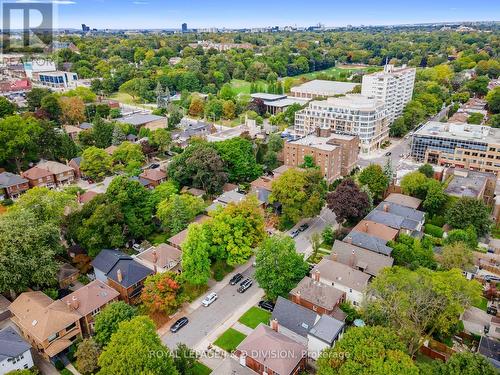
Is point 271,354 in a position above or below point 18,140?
below

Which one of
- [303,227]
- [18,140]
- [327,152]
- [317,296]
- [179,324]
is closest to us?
[179,324]

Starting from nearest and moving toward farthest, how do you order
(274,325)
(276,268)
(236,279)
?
(274,325) < (276,268) < (236,279)

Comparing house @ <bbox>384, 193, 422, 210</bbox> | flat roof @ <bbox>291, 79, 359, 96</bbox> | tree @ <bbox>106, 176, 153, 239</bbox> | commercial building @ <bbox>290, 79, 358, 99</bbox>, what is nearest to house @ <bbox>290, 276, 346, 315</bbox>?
tree @ <bbox>106, 176, 153, 239</bbox>

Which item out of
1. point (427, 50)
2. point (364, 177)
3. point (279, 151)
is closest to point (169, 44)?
point (427, 50)

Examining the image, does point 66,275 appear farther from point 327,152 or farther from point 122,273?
point 327,152

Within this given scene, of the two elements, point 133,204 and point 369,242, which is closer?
point 369,242

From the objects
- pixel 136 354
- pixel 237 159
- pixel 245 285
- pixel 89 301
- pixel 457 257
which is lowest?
pixel 245 285

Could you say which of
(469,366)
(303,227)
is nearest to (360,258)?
(303,227)

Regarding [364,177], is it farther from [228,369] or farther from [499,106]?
[499,106]

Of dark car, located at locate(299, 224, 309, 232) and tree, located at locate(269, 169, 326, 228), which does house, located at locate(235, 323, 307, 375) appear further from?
dark car, located at locate(299, 224, 309, 232)
